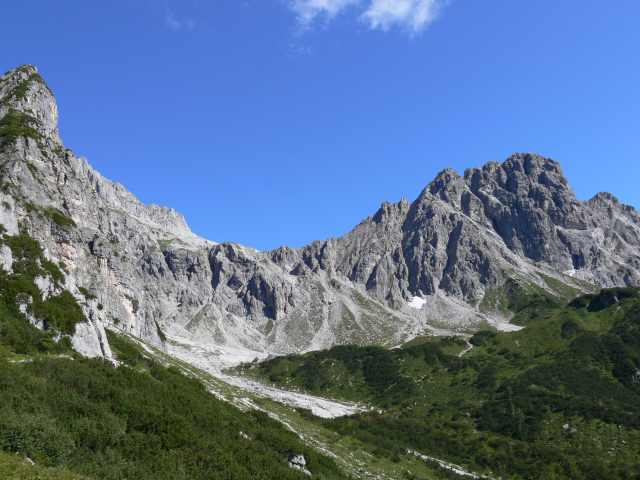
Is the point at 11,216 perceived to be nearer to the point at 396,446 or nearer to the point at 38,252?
the point at 38,252

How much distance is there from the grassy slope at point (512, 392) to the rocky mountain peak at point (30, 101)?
102 m

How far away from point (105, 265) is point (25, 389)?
295 feet

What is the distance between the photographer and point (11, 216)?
162 ft

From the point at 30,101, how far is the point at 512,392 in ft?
504

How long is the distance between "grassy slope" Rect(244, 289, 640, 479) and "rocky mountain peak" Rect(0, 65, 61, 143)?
10249 centimetres

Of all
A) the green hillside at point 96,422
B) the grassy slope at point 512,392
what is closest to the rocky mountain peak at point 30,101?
the green hillside at point 96,422

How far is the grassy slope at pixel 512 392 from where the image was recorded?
57.7m

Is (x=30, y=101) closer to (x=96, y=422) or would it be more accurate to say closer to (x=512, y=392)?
(x=96, y=422)

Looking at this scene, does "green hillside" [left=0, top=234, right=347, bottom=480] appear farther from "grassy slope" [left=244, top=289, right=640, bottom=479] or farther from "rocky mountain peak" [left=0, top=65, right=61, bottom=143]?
"rocky mountain peak" [left=0, top=65, right=61, bottom=143]

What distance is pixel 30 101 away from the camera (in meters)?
115

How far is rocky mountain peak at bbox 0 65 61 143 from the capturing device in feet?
348

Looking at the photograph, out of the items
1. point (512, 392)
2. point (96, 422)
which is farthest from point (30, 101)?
point (512, 392)

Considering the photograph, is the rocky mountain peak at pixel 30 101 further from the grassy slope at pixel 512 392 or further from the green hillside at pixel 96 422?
the grassy slope at pixel 512 392

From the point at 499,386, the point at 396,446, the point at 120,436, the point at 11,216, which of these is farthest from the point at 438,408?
the point at 11,216
